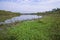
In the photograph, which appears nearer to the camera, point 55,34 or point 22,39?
point 22,39

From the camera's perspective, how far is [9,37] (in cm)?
1143

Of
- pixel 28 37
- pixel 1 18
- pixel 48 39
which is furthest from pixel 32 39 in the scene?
pixel 1 18

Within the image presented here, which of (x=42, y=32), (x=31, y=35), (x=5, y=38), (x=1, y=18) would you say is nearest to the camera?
(x=5, y=38)

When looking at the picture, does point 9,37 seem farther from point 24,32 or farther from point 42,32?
point 42,32

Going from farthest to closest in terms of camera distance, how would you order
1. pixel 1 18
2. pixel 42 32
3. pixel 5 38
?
pixel 1 18 → pixel 42 32 → pixel 5 38

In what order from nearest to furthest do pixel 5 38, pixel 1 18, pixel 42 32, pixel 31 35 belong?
pixel 5 38 < pixel 31 35 < pixel 42 32 < pixel 1 18

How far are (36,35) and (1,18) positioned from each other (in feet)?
44.9

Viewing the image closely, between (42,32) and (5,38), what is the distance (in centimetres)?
334

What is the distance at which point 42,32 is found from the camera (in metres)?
13.5

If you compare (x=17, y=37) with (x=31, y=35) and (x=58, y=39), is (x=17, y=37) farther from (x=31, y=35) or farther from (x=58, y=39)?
(x=58, y=39)

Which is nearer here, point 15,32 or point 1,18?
point 15,32

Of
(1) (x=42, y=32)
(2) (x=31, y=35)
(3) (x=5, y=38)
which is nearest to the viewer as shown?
(3) (x=5, y=38)

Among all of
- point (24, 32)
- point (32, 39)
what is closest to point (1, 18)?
point (24, 32)

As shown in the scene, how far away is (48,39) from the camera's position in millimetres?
12047
